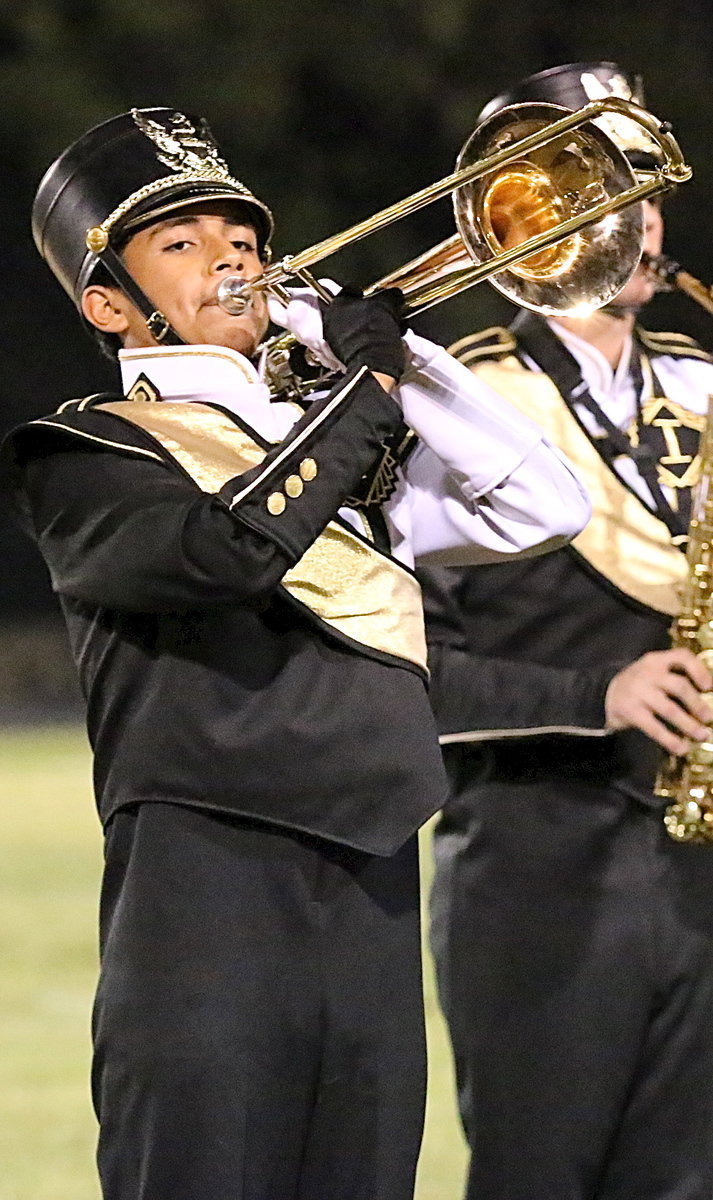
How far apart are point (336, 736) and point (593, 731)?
671mm

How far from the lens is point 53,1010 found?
5285mm

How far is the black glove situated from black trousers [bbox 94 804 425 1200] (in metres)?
0.53

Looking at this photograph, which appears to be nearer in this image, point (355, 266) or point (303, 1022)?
point (303, 1022)

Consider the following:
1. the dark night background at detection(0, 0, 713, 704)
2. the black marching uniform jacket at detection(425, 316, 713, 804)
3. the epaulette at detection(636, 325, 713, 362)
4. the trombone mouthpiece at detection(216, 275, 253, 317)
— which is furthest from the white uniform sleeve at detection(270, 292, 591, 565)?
the dark night background at detection(0, 0, 713, 704)

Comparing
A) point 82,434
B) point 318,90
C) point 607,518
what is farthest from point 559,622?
point 318,90

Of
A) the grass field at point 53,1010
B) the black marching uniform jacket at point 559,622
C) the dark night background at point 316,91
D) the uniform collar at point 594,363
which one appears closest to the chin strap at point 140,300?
the black marching uniform jacket at point 559,622

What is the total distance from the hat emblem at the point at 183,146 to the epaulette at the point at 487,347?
0.56 meters

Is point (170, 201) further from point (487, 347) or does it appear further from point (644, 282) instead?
point (644, 282)

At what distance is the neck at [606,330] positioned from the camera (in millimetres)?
3203

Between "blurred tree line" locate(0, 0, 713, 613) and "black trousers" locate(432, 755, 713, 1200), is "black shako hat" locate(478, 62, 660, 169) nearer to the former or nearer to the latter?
"black trousers" locate(432, 755, 713, 1200)

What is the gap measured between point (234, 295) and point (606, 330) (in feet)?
2.63

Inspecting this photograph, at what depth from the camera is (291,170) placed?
14773 millimetres

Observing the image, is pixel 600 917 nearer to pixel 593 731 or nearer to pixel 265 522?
pixel 593 731

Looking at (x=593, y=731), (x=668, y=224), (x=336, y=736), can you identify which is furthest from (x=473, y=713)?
(x=668, y=224)
